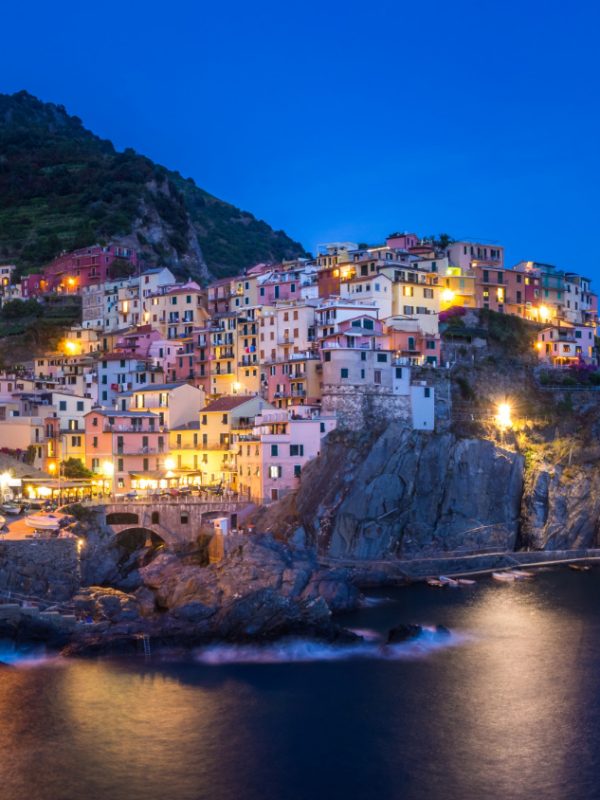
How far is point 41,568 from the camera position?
4881 cm

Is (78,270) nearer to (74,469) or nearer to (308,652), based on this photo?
(74,469)

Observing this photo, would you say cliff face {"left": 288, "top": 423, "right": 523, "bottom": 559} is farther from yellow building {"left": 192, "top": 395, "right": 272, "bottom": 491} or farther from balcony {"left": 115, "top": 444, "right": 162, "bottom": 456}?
balcony {"left": 115, "top": 444, "right": 162, "bottom": 456}

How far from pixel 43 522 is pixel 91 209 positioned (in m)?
73.2

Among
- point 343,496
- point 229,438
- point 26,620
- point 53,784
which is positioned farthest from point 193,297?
point 53,784

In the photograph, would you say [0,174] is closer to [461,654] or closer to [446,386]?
[446,386]

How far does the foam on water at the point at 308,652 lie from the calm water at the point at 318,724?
0.36ft

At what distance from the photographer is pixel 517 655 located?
4516 cm

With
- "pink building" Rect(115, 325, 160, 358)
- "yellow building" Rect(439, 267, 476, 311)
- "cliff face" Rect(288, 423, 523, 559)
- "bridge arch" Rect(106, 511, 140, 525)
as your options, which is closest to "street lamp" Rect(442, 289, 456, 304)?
"yellow building" Rect(439, 267, 476, 311)

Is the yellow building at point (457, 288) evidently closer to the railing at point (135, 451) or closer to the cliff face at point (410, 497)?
the cliff face at point (410, 497)

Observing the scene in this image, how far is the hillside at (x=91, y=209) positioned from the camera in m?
111

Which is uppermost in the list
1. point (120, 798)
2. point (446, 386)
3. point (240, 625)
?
point (446, 386)

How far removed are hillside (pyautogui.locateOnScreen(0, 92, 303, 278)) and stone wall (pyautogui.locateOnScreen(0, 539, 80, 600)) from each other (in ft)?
203

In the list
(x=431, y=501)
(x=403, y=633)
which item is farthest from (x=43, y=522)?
(x=431, y=501)

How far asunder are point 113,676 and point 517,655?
17573mm
